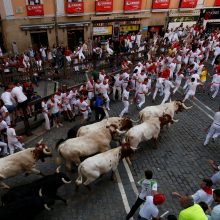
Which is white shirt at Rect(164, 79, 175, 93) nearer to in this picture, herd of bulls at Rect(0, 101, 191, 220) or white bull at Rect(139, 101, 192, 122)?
white bull at Rect(139, 101, 192, 122)

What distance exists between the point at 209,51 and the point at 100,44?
9626 mm

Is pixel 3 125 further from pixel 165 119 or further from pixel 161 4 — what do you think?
pixel 161 4

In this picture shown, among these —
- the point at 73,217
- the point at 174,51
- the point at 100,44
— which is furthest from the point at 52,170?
the point at 100,44

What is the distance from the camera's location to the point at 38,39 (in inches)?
878

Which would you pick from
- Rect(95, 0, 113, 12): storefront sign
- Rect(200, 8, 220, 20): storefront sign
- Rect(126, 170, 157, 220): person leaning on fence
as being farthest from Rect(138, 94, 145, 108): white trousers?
Rect(200, 8, 220, 20): storefront sign

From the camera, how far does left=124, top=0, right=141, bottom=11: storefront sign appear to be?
24077 millimetres

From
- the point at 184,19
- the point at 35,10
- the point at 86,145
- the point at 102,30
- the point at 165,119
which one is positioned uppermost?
the point at 35,10

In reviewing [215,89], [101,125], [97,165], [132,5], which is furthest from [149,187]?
[132,5]

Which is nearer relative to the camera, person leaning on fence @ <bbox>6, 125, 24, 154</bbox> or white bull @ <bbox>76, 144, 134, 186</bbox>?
white bull @ <bbox>76, 144, 134, 186</bbox>

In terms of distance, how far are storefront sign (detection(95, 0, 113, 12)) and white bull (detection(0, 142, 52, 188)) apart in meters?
18.0

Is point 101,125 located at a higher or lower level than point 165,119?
lower

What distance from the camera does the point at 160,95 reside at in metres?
15.5

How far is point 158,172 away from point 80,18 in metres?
18.0

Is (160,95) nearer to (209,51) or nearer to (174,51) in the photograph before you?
(174,51)
